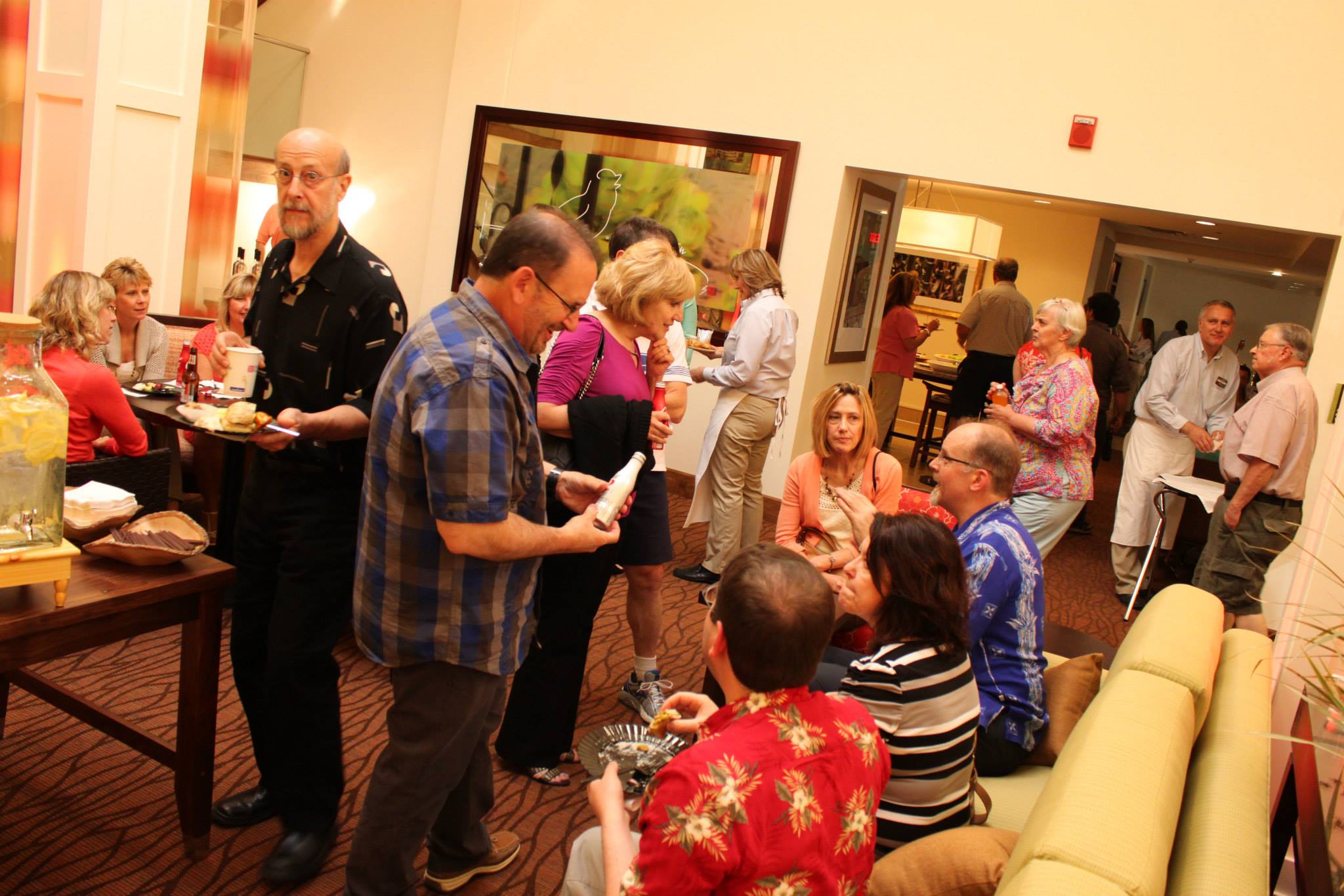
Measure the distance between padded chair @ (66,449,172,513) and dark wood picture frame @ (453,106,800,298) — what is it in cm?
397

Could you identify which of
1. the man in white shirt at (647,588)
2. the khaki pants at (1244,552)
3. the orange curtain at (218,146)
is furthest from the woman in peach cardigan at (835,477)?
the orange curtain at (218,146)

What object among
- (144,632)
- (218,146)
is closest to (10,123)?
(218,146)

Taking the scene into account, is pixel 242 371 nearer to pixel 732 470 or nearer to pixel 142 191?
pixel 732 470

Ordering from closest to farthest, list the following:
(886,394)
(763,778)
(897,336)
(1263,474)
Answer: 1. (763,778)
2. (1263,474)
3. (897,336)
4. (886,394)

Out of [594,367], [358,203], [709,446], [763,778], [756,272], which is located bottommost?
[709,446]

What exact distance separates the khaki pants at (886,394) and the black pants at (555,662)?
237 inches

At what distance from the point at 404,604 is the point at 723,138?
540cm

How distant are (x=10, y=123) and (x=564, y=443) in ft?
15.6

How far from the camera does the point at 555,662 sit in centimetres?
307

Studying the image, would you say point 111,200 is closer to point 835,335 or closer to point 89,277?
point 89,277

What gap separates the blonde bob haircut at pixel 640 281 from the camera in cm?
298

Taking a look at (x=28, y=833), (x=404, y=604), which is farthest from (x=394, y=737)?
(x=28, y=833)

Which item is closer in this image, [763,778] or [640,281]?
[763,778]

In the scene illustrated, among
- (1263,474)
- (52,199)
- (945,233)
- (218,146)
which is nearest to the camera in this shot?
(1263,474)
